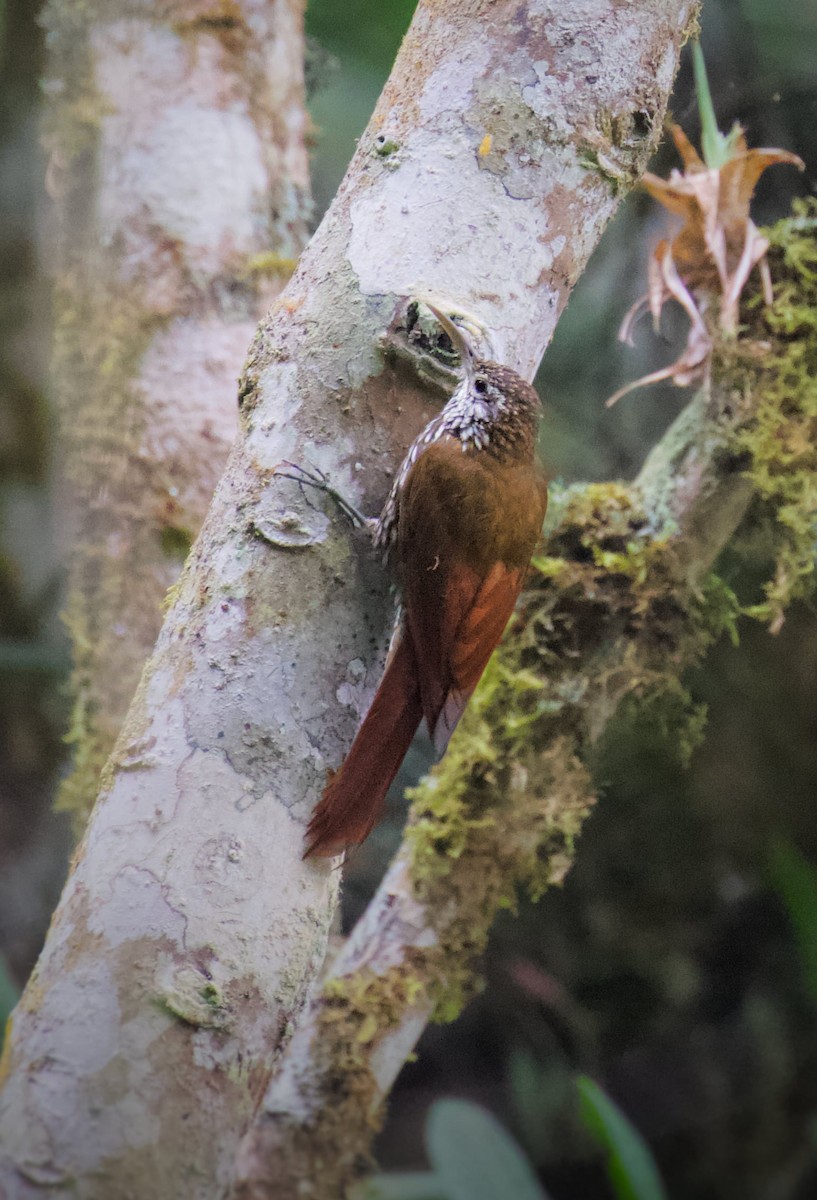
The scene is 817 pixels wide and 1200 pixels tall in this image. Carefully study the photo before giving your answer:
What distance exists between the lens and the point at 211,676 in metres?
0.97

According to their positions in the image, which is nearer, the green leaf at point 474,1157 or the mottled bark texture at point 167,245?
the green leaf at point 474,1157

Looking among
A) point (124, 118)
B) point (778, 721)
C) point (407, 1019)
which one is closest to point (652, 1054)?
point (407, 1019)

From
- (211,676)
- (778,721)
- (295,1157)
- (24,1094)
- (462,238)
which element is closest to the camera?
(24,1094)

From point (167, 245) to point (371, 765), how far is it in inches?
48.4

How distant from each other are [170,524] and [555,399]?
Answer: 0.74 meters

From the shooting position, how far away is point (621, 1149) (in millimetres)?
1682

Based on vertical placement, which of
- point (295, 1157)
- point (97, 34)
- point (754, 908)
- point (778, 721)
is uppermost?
point (97, 34)

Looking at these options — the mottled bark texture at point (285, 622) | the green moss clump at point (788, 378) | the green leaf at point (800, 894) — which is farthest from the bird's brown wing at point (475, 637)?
the green leaf at point (800, 894)

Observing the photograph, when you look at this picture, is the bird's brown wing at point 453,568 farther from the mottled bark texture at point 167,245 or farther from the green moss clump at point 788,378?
the mottled bark texture at point 167,245

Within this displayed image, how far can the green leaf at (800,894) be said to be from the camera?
5.95ft

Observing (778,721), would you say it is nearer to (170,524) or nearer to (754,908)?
(754,908)

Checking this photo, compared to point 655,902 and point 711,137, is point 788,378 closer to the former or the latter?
point 711,137

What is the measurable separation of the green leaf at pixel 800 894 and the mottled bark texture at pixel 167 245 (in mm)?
1241

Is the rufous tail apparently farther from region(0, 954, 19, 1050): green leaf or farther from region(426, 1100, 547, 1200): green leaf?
region(426, 1100, 547, 1200): green leaf
